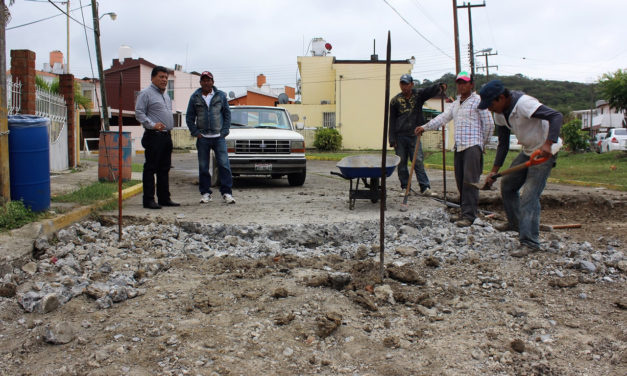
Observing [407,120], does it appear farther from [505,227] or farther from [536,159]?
[536,159]

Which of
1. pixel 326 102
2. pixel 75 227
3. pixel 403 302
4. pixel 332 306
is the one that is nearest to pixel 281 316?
pixel 332 306

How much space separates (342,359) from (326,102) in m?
34.8

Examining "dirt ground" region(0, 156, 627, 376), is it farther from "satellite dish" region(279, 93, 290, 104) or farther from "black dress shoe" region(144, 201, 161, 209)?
"satellite dish" region(279, 93, 290, 104)

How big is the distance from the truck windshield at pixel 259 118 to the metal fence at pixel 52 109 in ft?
12.8

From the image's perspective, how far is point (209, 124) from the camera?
7645 mm

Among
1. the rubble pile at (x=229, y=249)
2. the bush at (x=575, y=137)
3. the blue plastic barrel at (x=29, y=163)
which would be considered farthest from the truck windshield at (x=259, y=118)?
the bush at (x=575, y=137)

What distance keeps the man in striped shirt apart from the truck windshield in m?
5.04

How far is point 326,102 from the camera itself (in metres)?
37.1

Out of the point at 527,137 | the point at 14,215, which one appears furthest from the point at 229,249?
the point at 527,137

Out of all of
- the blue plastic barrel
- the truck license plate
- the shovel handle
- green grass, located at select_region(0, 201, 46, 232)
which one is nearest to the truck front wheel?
the truck license plate

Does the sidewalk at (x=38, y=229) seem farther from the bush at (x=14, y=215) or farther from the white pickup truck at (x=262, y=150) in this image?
the white pickup truck at (x=262, y=150)

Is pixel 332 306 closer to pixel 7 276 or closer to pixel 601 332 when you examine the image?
pixel 601 332

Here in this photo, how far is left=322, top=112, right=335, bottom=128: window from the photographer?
1422 inches

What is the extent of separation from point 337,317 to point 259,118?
7.85m
